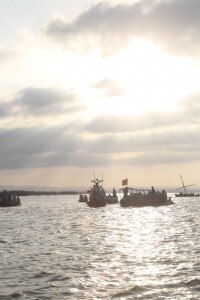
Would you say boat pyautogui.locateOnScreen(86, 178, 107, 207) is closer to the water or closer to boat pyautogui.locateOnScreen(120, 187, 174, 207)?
boat pyautogui.locateOnScreen(120, 187, 174, 207)

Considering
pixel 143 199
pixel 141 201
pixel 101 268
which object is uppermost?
pixel 143 199

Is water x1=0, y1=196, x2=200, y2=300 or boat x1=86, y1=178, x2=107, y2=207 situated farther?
boat x1=86, y1=178, x2=107, y2=207

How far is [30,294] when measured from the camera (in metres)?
16.4

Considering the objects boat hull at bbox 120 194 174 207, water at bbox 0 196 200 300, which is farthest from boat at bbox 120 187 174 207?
water at bbox 0 196 200 300

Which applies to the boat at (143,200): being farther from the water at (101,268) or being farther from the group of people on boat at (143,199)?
the water at (101,268)

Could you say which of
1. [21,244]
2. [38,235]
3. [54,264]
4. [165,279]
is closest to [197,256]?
[165,279]

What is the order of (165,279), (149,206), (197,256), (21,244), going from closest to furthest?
(165,279) < (197,256) < (21,244) < (149,206)

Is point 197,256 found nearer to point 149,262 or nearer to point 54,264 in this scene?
point 149,262

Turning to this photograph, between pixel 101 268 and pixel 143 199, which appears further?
pixel 143 199

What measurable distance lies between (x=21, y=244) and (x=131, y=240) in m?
8.64

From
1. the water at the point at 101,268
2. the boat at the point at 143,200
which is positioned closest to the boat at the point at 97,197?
the boat at the point at 143,200

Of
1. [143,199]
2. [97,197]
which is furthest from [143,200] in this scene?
[97,197]

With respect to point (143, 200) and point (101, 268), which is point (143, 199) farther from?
point (101, 268)

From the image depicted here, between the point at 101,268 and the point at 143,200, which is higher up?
the point at 143,200
